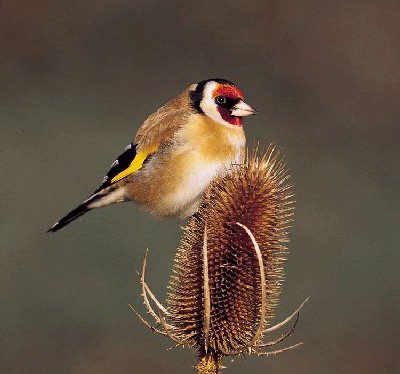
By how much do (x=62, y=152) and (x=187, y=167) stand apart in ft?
21.9

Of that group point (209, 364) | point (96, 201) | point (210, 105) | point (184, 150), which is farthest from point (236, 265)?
point (96, 201)

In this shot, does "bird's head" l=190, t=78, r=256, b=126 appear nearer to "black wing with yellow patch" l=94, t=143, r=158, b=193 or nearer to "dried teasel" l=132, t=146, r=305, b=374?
"black wing with yellow patch" l=94, t=143, r=158, b=193

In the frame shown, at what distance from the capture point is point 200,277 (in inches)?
186

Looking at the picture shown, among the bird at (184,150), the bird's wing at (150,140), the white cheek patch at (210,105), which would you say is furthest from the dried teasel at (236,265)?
the bird's wing at (150,140)

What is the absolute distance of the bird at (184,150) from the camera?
578cm

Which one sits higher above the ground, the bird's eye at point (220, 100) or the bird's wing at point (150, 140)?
the bird's eye at point (220, 100)

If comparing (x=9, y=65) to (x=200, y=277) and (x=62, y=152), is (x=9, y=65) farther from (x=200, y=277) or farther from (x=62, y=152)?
(x=200, y=277)

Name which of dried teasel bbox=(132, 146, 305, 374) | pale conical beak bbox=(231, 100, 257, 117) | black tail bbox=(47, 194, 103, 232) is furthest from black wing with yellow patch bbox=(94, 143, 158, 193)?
dried teasel bbox=(132, 146, 305, 374)

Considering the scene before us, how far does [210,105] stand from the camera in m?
5.90

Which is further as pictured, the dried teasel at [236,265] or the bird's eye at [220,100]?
the bird's eye at [220,100]

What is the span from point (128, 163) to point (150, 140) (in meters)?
0.19

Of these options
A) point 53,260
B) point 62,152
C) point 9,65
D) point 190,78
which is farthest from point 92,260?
point 9,65

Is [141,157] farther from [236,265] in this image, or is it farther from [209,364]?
[209,364]

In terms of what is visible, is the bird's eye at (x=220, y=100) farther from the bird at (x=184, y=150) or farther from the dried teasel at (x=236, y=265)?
the dried teasel at (x=236, y=265)
